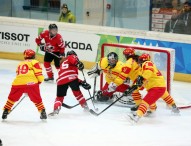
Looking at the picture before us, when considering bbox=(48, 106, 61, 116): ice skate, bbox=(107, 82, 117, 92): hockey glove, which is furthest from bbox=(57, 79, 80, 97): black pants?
bbox=(107, 82, 117, 92): hockey glove

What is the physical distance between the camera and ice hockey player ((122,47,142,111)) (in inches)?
260

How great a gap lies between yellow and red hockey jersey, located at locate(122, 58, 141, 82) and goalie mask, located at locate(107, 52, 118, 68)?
0.14 metres

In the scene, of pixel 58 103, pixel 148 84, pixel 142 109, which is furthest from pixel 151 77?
pixel 58 103

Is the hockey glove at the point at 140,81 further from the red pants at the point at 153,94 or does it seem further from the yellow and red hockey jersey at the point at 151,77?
the red pants at the point at 153,94

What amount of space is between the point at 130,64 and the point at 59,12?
4.02 metres

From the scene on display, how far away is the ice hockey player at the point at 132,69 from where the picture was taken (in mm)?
6592

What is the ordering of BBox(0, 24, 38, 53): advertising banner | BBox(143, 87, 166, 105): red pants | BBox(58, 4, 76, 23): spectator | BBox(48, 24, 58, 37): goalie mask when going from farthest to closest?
BBox(0, 24, 38, 53): advertising banner
BBox(58, 4, 76, 23): spectator
BBox(48, 24, 58, 37): goalie mask
BBox(143, 87, 166, 105): red pants

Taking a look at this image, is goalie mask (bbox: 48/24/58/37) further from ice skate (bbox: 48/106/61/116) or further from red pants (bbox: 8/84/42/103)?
red pants (bbox: 8/84/42/103)

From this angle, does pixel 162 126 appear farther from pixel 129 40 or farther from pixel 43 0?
pixel 43 0

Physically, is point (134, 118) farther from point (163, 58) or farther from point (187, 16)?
point (187, 16)

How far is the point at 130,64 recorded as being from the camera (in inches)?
260

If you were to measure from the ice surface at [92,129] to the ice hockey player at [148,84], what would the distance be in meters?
0.18

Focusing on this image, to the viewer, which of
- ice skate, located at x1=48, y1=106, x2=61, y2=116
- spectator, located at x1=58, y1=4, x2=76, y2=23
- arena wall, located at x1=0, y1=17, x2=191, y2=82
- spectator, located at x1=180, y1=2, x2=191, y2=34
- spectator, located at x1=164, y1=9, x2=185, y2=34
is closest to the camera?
ice skate, located at x1=48, y1=106, x2=61, y2=116

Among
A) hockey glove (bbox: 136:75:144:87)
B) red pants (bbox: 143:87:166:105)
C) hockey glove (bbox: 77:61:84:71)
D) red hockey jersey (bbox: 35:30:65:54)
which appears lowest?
red pants (bbox: 143:87:166:105)
